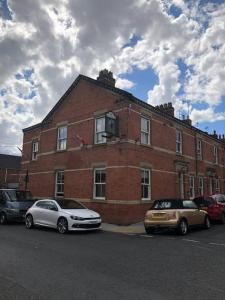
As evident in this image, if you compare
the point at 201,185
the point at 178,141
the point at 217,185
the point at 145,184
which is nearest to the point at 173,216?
the point at 145,184

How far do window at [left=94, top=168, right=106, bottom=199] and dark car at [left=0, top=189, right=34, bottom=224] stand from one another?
3878mm

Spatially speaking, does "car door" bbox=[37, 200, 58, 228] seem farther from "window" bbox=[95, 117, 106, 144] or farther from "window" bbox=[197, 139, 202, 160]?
"window" bbox=[197, 139, 202, 160]

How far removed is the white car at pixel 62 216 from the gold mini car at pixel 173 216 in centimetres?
239

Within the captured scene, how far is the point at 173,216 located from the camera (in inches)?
508

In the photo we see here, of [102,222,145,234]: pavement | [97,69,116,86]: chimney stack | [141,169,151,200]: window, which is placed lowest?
[102,222,145,234]: pavement

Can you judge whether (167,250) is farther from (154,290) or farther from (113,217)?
(113,217)

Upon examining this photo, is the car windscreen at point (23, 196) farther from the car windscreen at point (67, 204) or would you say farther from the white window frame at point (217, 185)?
the white window frame at point (217, 185)

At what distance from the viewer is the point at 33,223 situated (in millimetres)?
15180

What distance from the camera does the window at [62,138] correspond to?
2245 cm

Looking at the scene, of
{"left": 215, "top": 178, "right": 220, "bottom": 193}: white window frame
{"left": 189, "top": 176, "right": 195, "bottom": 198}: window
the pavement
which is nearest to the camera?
the pavement

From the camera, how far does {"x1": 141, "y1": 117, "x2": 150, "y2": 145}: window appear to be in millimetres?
19047

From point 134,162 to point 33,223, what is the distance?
20.9 ft

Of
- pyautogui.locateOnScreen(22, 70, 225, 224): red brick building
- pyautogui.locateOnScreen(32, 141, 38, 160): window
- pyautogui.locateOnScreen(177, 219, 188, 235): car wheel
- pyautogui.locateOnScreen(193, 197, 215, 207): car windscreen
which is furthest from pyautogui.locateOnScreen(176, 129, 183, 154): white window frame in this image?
pyautogui.locateOnScreen(32, 141, 38, 160): window

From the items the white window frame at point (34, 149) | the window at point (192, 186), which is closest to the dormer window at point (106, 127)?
the white window frame at point (34, 149)
